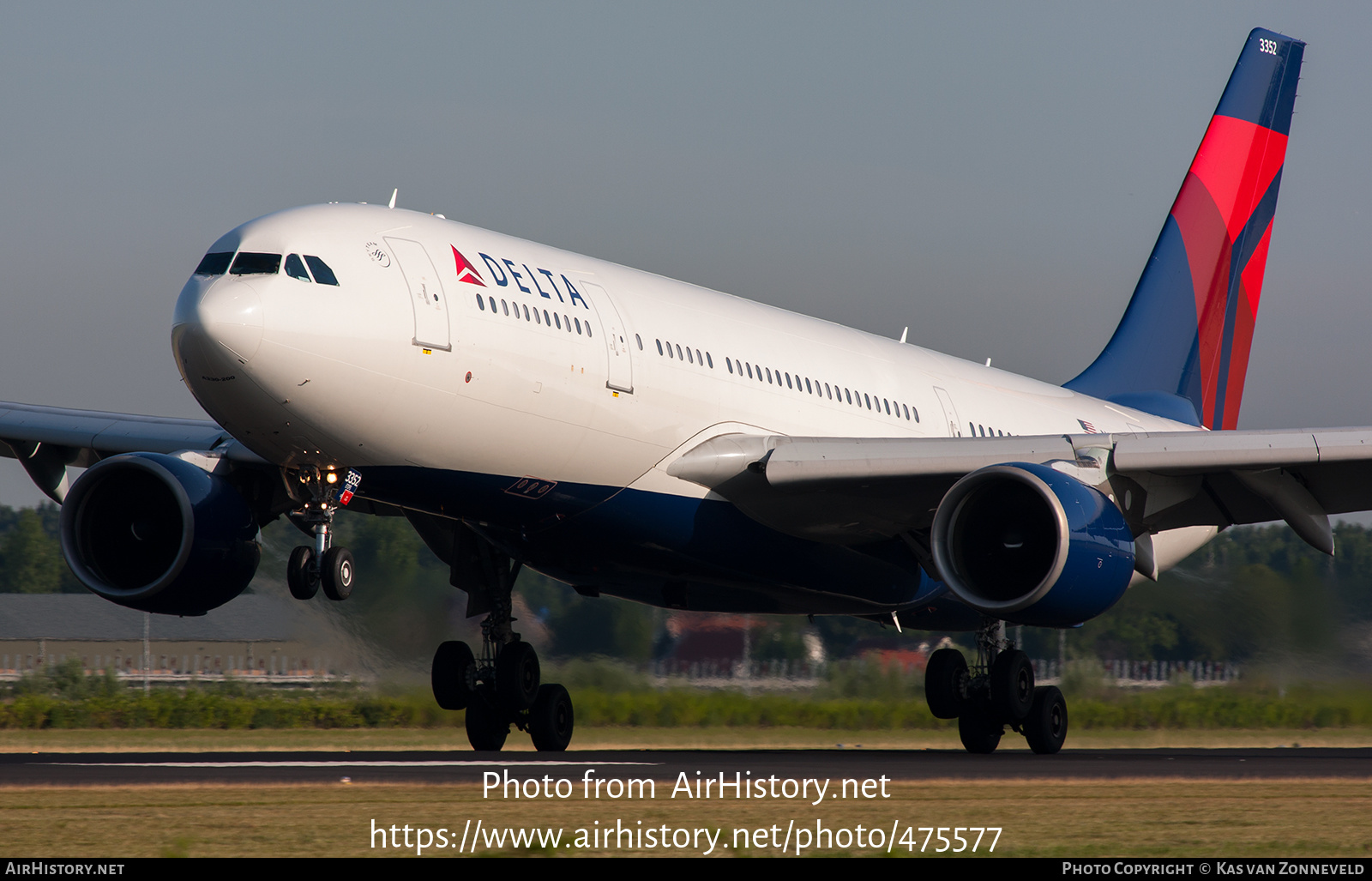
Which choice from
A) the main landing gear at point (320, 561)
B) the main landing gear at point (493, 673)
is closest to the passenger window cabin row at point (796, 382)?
the main landing gear at point (493, 673)

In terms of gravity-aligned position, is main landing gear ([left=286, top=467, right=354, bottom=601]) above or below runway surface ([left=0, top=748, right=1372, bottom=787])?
above

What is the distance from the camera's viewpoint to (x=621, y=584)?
747 inches

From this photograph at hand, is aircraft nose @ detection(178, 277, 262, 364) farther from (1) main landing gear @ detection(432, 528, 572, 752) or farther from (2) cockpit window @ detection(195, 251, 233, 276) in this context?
(1) main landing gear @ detection(432, 528, 572, 752)

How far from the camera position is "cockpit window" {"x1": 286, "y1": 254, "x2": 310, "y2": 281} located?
46.3 feet

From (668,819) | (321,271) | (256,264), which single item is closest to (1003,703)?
→ (321,271)

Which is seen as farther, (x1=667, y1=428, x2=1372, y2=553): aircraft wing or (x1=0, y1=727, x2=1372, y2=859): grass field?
(x1=667, y1=428, x2=1372, y2=553): aircraft wing

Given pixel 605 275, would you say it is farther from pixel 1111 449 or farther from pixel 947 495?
pixel 1111 449

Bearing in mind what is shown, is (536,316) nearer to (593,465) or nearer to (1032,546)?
(593,465)

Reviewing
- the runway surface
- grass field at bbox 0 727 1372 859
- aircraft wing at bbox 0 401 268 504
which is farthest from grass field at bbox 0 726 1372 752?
grass field at bbox 0 727 1372 859

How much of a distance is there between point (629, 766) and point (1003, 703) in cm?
722

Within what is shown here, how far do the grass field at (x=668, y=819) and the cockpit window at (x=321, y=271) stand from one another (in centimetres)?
443

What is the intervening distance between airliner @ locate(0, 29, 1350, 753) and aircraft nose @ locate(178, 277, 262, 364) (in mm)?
21

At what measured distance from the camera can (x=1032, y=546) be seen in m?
16.2

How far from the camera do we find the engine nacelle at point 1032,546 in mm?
15594
